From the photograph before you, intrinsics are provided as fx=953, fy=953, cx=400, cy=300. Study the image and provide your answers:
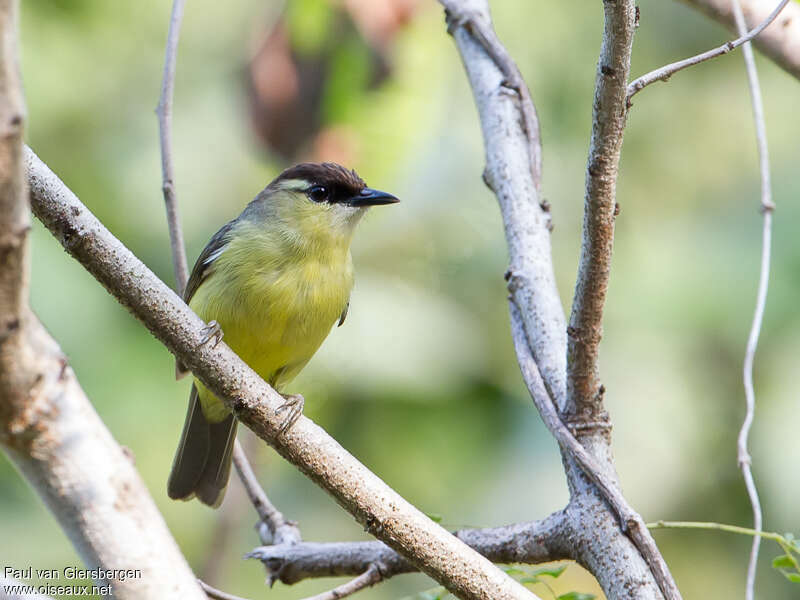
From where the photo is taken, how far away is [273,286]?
358cm

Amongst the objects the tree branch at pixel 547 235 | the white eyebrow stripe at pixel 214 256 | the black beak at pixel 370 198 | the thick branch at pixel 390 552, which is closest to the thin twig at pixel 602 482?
the tree branch at pixel 547 235

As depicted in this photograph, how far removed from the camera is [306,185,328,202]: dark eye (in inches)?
159

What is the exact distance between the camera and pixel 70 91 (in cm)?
657

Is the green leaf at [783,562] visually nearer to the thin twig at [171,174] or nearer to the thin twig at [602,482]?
the thin twig at [602,482]

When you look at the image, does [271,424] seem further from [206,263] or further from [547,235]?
[206,263]

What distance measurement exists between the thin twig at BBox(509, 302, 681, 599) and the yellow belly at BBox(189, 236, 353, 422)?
3.87 ft

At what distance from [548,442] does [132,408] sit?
236 cm

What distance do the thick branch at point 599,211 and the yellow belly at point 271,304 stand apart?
1450mm

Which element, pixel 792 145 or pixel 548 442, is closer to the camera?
pixel 548 442

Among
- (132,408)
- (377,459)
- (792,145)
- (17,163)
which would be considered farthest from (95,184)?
(17,163)

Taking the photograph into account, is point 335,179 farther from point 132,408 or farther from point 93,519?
Answer: point 93,519

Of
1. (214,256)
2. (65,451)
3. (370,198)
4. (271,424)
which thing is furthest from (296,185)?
(65,451)

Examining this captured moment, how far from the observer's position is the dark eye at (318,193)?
13.2ft

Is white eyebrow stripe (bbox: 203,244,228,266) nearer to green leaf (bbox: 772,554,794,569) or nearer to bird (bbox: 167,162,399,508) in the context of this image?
bird (bbox: 167,162,399,508)
